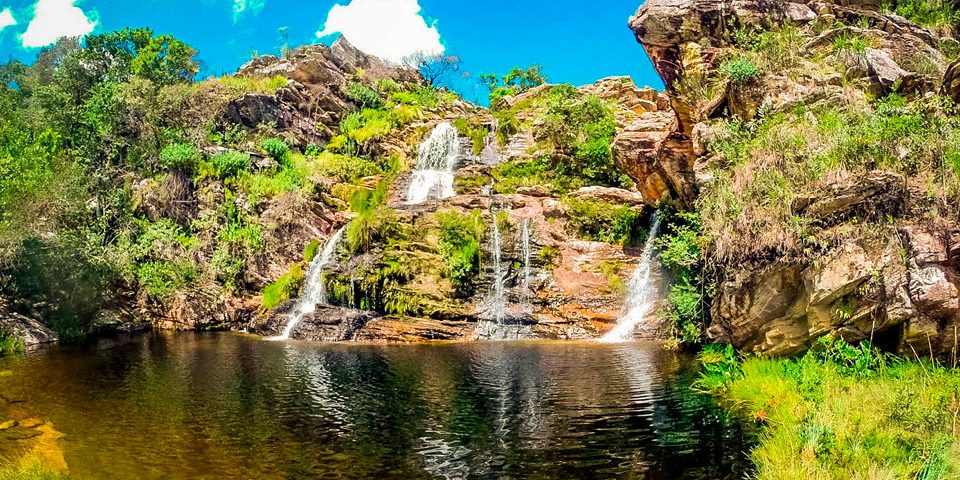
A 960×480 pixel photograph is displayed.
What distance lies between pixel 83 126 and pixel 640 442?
41.0 meters

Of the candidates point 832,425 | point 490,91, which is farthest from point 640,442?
point 490,91

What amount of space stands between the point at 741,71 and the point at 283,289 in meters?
21.9

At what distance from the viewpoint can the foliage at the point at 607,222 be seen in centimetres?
2822

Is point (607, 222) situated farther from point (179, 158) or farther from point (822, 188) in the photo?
point (179, 158)

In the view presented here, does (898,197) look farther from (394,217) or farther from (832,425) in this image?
(394,217)

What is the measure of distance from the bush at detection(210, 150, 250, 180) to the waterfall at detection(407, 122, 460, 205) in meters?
10.8

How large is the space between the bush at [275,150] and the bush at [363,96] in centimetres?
1109

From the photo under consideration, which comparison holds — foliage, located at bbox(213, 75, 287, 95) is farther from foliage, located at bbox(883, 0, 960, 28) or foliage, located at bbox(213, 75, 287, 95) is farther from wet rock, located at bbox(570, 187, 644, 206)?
foliage, located at bbox(883, 0, 960, 28)

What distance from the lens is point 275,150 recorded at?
1631 inches

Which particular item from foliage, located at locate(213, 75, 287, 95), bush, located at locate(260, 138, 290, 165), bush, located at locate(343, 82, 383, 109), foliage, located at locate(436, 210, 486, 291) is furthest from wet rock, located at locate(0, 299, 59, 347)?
bush, located at locate(343, 82, 383, 109)

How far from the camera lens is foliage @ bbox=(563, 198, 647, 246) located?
92.6 feet

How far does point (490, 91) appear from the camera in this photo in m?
65.6

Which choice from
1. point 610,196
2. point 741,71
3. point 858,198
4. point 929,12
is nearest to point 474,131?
point 610,196

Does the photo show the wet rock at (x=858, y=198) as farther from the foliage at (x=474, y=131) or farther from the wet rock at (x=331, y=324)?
the foliage at (x=474, y=131)
